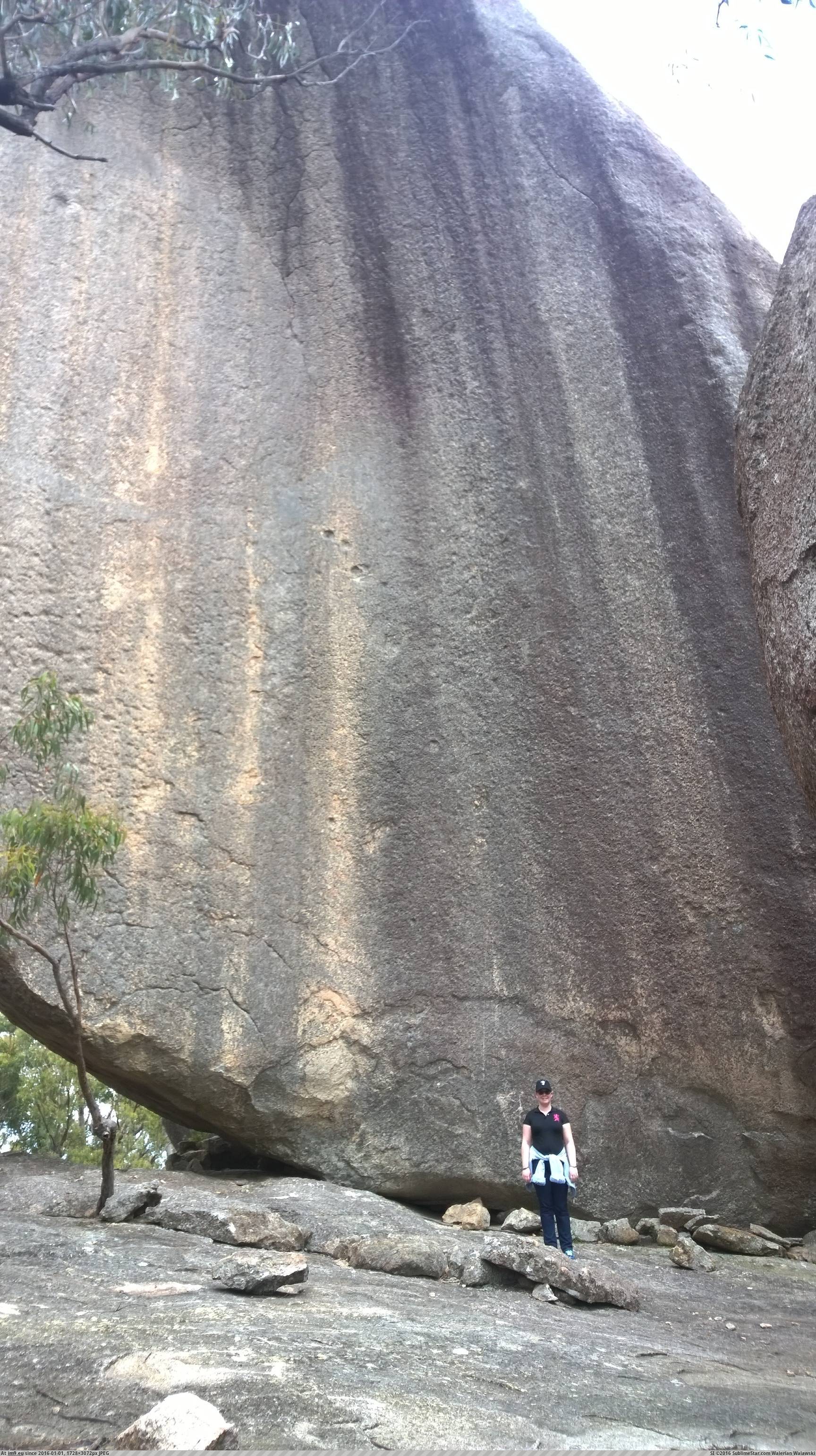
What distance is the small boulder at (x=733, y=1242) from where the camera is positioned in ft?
21.8

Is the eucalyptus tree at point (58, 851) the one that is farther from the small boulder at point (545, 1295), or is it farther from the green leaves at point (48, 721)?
the small boulder at point (545, 1295)

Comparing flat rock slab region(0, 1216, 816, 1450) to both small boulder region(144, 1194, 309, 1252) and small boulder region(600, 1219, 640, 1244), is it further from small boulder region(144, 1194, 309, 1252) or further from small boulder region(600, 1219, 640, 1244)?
small boulder region(600, 1219, 640, 1244)

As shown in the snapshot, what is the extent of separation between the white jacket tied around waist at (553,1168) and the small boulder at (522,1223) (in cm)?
61

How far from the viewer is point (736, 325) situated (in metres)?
9.23

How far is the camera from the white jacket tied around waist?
19.9 ft

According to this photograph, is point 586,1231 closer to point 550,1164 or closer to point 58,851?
point 550,1164

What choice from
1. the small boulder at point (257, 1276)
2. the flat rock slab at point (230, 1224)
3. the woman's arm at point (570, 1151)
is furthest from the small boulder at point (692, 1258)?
the small boulder at point (257, 1276)

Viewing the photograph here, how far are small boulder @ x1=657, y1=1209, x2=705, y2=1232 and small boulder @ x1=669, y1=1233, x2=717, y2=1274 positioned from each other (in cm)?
59

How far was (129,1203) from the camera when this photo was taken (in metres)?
5.65

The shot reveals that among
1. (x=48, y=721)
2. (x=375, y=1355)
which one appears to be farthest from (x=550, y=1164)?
(x=48, y=721)

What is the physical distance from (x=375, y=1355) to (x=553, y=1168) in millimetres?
2729

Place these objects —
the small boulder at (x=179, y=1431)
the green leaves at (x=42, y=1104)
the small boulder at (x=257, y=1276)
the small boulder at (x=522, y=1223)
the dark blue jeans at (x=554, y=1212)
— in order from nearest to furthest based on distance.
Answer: the small boulder at (x=179, y=1431)
the small boulder at (x=257, y=1276)
the dark blue jeans at (x=554, y=1212)
the small boulder at (x=522, y=1223)
the green leaves at (x=42, y=1104)

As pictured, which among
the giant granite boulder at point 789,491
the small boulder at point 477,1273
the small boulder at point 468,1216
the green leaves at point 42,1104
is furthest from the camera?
the green leaves at point 42,1104

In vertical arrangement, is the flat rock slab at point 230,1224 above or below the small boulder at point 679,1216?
above
